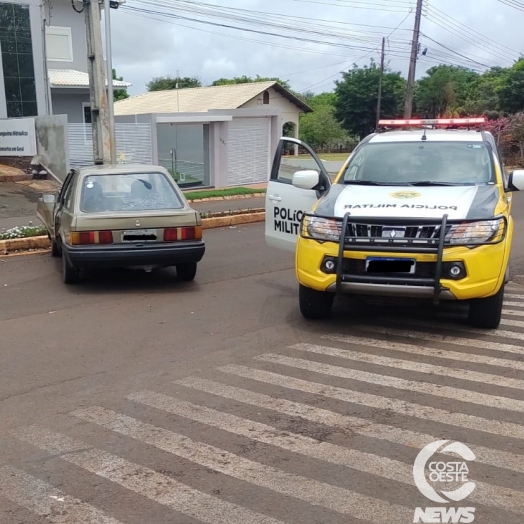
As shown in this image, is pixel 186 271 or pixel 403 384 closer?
pixel 403 384

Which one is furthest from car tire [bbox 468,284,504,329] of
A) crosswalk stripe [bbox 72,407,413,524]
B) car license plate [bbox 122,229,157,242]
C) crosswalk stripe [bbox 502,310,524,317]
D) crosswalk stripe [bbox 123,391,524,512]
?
car license plate [bbox 122,229,157,242]

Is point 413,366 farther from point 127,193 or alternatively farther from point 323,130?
point 323,130

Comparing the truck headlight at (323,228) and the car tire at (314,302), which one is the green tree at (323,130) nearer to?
the car tire at (314,302)

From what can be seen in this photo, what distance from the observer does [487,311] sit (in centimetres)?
619

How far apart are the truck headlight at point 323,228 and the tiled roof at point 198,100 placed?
29.9m

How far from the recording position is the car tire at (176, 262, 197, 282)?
8500 mm

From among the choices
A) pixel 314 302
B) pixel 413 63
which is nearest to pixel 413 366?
pixel 314 302

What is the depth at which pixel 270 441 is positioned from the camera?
4129 mm

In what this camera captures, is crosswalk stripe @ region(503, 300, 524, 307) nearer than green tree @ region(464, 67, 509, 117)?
Yes

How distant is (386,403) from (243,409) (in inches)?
38.4

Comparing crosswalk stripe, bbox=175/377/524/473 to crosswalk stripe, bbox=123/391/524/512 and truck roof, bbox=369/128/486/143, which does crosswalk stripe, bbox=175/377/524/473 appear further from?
truck roof, bbox=369/128/486/143

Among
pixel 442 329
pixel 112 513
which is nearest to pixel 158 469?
pixel 112 513

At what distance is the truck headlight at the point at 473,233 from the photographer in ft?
18.9

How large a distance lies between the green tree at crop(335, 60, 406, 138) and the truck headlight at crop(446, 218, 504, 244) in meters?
49.0
